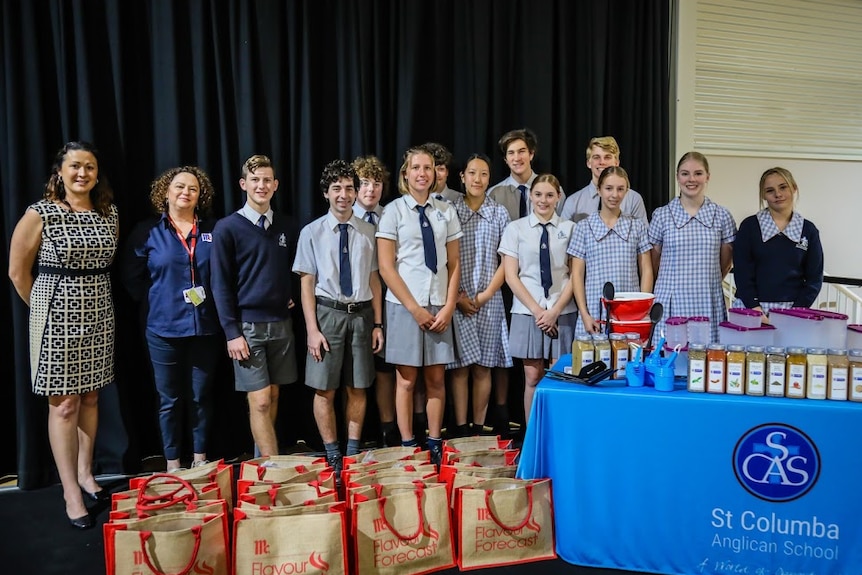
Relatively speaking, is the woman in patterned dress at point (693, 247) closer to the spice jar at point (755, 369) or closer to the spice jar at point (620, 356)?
the spice jar at point (620, 356)

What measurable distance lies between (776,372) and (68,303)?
2587 millimetres

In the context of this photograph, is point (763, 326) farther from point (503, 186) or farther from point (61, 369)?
point (61, 369)

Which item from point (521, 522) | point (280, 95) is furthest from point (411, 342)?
point (280, 95)

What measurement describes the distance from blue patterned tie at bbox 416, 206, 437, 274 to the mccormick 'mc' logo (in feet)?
Answer: 5.14

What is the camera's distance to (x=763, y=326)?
218 cm

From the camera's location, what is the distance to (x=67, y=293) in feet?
8.79

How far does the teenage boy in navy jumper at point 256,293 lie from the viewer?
295 centimetres

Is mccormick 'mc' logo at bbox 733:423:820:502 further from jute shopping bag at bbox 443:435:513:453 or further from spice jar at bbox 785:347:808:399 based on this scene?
jute shopping bag at bbox 443:435:513:453

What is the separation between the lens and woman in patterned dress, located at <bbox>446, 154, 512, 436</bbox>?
3.39 meters

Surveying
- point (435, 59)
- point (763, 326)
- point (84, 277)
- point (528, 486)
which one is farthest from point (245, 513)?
point (435, 59)

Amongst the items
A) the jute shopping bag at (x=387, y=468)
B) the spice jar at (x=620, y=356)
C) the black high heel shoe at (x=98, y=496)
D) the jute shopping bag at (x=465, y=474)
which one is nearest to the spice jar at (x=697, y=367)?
the spice jar at (x=620, y=356)

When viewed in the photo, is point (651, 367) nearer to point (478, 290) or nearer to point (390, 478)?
point (390, 478)

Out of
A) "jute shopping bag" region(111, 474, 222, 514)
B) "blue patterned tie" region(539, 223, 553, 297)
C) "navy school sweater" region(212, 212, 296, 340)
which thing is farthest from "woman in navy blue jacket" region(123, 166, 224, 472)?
"blue patterned tie" region(539, 223, 553, 297)

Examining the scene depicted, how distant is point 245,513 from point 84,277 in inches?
51.8
